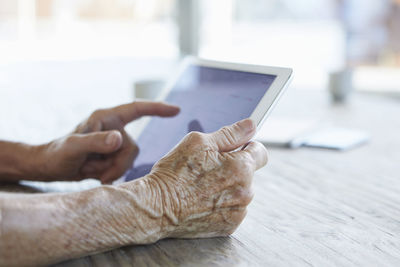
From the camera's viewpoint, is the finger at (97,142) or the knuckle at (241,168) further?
the finger at (97,142)

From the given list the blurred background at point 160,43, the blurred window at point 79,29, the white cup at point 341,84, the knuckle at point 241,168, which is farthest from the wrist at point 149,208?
the blurred window at point 79,29

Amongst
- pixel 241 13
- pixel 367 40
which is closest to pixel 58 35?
pixel 241 13

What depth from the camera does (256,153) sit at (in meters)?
0.72

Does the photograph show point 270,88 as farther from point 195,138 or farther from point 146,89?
point 146,89

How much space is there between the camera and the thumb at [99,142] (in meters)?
0.89

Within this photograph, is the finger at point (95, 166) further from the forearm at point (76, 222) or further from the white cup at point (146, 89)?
the white cup at point (146, 89)

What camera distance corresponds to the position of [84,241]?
0.62m

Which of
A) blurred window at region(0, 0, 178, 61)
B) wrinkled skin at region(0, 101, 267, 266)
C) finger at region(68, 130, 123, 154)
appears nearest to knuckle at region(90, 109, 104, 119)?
finger at region(68, 130, 123, 154)

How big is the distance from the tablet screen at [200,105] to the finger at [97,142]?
0.26 ft

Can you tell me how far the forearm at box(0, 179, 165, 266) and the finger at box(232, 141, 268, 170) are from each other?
0.15 meters

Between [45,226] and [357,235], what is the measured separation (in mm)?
456

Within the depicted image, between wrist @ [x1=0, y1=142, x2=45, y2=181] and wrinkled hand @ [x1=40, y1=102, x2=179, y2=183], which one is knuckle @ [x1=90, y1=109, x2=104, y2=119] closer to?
wrinkled hand @ [x1=40, y1=102, x2=179, y2=183]

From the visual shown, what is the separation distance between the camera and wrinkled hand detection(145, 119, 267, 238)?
671 millimetres

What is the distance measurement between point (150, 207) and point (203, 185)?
0.08m
